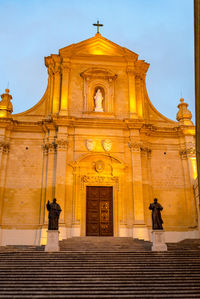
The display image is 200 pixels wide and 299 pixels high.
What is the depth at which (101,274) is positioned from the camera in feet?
33.3

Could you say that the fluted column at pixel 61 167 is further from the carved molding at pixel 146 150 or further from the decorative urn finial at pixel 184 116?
the decorative urn finial at pixel 184 116

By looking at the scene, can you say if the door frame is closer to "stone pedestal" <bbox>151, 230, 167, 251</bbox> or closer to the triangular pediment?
"stone pedestal" <bbox>151, 230, 167, 251</bbox>

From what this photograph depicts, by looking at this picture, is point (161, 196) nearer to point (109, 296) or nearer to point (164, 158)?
point (164, 158)

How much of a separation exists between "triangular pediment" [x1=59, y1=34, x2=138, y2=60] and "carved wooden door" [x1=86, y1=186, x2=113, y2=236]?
9.45 meters

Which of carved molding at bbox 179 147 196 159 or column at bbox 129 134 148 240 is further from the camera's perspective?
carved molding at bbox 179 147 196 159

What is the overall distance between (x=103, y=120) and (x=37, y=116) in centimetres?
443

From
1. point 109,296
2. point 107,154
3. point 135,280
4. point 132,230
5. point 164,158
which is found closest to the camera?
point 109,296

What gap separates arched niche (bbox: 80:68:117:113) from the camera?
20.9 meters

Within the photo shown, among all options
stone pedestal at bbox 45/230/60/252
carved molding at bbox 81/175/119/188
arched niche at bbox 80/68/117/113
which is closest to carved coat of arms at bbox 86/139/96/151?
carved molding at bbox 81/175/119/188

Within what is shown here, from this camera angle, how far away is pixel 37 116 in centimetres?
2073

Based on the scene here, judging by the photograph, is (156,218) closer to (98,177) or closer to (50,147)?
(98,177)

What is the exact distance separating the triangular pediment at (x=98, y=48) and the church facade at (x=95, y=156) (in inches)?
2.8

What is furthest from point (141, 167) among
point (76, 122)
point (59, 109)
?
point (59, 109)

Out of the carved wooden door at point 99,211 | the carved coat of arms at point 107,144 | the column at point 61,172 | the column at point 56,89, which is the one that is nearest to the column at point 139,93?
the carved coat of arms at point 107,144
